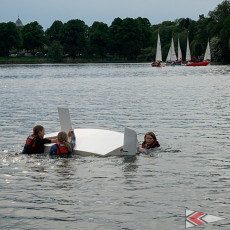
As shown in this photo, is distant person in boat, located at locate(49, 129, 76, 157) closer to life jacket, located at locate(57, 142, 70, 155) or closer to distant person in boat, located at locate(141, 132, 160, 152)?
life jacket, located at locate(57, 142, 70, 155)

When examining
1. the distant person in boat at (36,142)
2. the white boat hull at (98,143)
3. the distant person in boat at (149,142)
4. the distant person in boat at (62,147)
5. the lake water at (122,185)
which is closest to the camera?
the lake water at (122,185)

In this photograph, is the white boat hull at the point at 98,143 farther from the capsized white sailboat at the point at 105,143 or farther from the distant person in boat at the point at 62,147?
the distant person in boat at the point at 62,147

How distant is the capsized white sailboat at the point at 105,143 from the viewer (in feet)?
59.9

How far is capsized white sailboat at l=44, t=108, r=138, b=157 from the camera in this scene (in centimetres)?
1827

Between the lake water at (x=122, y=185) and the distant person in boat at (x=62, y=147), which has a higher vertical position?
the distant person in boat at (x=62, y=147)

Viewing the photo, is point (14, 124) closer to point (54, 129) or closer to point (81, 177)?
point (54, 129)

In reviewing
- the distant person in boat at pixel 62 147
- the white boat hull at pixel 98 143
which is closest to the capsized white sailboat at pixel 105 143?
the white boat hull at pixel 98 143

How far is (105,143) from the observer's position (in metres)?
19.1

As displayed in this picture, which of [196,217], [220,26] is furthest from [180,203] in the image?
[220,26]

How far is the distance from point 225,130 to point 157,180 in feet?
35.1

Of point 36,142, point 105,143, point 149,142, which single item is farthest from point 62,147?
point 149,142

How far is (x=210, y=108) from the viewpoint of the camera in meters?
36.3

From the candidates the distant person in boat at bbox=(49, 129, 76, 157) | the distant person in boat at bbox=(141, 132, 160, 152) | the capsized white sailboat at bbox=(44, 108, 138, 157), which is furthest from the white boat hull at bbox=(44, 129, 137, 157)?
the distant person in boat at bbox=(141, 132, 160, 152)

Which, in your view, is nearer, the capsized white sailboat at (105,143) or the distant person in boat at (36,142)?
the capsized white sailboat at (105,143)
